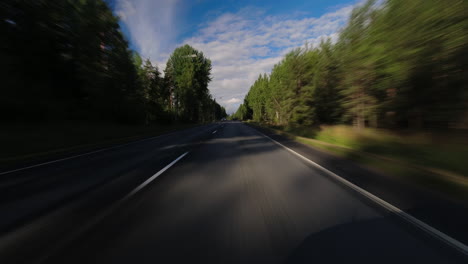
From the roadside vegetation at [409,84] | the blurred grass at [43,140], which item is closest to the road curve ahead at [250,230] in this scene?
the roadside vegetation at [409,84]

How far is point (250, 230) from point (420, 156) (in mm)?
7028

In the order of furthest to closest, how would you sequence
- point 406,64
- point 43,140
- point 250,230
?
point 43,140 < point 406,64 < point 250,230

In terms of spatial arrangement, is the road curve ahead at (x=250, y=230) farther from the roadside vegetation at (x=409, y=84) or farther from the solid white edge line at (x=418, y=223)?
the roadside vegetation at (x=409, y=84)

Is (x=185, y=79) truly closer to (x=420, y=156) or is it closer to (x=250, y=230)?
(x=420, y=156)

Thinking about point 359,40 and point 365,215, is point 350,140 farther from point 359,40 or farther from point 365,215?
point 365,215

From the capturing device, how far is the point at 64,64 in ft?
52.1

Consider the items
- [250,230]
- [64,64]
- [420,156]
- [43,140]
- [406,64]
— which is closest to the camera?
[250,230]

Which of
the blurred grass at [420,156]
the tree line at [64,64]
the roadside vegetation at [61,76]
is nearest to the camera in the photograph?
the blurred grass at [420,156]

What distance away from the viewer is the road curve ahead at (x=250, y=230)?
6.63ft

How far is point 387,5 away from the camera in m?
8.13

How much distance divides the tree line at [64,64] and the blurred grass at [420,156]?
19.0m

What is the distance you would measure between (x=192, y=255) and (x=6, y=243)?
2319 mm

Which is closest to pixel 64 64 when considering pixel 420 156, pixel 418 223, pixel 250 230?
pixel 250 230

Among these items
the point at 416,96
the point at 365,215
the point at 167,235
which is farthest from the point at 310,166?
the point at 416,96
